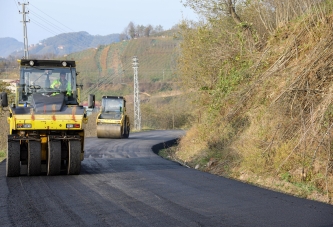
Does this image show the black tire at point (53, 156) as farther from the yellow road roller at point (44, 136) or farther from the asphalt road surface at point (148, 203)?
the asphalt road surface at point (148, 203)

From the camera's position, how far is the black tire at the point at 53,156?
1314 centimetres

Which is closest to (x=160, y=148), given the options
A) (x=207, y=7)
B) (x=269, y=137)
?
(x=207, y=7)

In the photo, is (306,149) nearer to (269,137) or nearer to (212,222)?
(269,137)

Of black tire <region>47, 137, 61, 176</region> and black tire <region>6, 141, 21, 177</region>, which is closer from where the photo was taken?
black tire <region>6, 141, 21, 177</region>

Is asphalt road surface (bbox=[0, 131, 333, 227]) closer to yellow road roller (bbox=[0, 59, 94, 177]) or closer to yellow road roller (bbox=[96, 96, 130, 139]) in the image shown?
yellow road roller (bbox=[0, 59, 94, 177])

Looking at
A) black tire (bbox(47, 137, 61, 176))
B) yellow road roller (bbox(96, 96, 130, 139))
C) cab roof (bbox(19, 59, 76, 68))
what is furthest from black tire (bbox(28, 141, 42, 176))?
yellow road roller (bbox(96, 96, 130, 139))

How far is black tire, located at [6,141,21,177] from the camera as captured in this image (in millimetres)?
12977

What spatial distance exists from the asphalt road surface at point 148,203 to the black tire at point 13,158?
26cm

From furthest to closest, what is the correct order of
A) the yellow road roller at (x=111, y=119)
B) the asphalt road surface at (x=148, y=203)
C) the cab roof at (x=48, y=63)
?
the yellow road roller at (x=111, y=119) → the cab roof at (x=48, y=63) → the asphalt road surface at (x=148, y=203)

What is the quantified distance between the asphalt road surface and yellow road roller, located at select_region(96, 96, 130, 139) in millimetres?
19721

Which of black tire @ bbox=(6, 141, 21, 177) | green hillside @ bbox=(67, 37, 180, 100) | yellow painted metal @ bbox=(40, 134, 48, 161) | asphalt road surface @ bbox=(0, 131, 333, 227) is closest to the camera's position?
asphalt road surface @ bbox=(0, 131, 333, 227)

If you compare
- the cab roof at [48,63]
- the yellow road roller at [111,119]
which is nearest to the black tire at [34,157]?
the cab roof at [48,63]

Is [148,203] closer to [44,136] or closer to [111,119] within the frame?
[44,136]

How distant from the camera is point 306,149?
11758 millimetres
